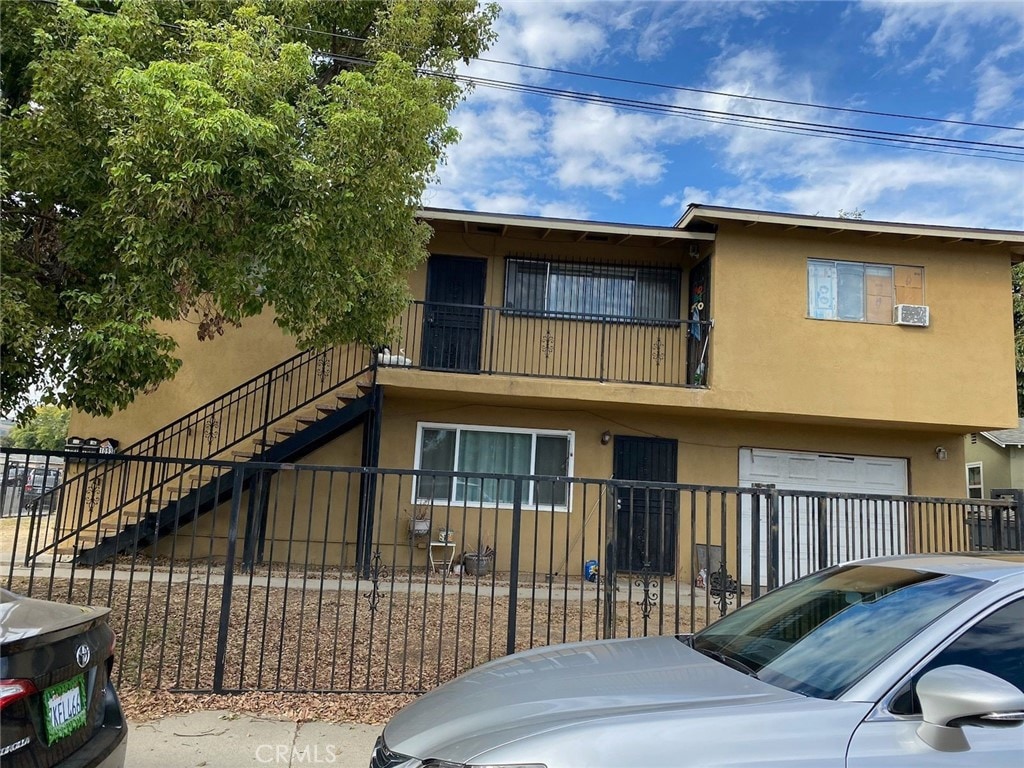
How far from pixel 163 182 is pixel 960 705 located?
18.0 ft

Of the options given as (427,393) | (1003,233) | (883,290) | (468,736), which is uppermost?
(1003,233)

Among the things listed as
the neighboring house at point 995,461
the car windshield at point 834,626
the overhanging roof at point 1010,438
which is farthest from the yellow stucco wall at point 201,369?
the overhanging roof at point 1010,438

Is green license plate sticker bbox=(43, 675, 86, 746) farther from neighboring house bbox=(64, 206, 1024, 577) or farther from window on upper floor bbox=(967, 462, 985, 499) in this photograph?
window on upper floor bbox=(967, 462, 985, 499)

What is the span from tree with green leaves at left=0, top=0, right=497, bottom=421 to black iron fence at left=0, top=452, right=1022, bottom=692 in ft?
3.24

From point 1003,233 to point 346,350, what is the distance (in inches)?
415

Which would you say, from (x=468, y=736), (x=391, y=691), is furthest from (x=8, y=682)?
(x=391, y=691)

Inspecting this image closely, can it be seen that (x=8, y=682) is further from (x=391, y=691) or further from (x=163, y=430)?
(x=163, y=430)

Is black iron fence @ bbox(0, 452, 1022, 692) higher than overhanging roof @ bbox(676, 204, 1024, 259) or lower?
lower

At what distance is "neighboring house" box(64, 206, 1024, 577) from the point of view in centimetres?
1068

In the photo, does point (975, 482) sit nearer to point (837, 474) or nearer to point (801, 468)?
point (837, 474)

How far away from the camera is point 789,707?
7.20 feet

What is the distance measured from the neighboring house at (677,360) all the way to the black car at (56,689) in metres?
7.23

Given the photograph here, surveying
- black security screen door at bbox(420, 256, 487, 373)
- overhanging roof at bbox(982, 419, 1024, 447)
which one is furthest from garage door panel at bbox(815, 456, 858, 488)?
overhanging roof at bbox(982, 419, 1024, 447)

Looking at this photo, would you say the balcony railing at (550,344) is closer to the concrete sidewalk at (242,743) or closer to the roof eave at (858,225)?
the roof eave at (858,225)
